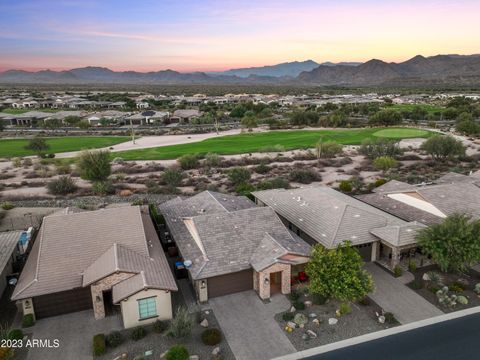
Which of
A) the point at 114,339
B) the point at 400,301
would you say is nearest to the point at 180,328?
the point at 114,339

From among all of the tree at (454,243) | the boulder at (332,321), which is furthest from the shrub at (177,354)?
the tree at (454,243)

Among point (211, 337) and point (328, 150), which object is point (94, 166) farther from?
point (328, 150)

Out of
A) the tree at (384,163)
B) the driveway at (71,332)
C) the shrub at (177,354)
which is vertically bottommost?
the driveway at (71,332)

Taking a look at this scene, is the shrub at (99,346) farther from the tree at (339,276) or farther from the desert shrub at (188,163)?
the desert shrub at (188,163)

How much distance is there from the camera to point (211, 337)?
17.3m

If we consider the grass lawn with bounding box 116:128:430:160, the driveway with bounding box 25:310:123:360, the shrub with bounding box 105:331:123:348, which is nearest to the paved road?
the shrub with bounding box 105:331:123:348

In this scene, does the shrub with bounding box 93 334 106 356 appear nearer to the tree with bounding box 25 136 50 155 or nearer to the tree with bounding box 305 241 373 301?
the tree with bounding box 305 241 373 301

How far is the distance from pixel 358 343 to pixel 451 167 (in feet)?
137

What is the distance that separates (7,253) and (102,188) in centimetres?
1728

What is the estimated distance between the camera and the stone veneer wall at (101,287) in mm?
19141

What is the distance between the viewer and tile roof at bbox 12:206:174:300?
19.6m

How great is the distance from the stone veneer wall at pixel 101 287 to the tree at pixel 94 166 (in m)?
24.0

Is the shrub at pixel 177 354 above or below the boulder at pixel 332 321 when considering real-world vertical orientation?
above

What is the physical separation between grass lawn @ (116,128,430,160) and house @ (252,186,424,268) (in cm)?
3487
